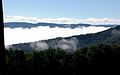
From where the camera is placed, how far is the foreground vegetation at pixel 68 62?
438 feet

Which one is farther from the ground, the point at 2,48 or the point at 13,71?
the point at 2,48

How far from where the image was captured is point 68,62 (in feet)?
468

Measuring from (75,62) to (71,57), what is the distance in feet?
22.3

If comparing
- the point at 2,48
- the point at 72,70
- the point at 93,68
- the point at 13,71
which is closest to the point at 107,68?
the point at 93,68

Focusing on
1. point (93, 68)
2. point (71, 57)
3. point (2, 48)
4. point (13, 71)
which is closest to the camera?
point (2, 48)

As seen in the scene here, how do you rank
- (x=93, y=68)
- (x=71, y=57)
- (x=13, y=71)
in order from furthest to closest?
1. (x=71, y=57)
2. (x=93, y=68)
3. (x=13, y=71)

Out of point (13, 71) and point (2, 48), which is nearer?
point (2, 48)

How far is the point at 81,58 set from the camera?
145 meters

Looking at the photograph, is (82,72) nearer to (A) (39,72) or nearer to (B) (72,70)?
(B) (72,70)

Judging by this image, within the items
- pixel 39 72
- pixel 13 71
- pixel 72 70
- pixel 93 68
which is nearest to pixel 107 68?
pixel 93 68

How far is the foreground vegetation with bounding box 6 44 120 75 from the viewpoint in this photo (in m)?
134

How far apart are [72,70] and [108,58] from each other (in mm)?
19666

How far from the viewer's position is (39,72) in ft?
437

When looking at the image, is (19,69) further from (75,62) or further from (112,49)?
(112,49)
